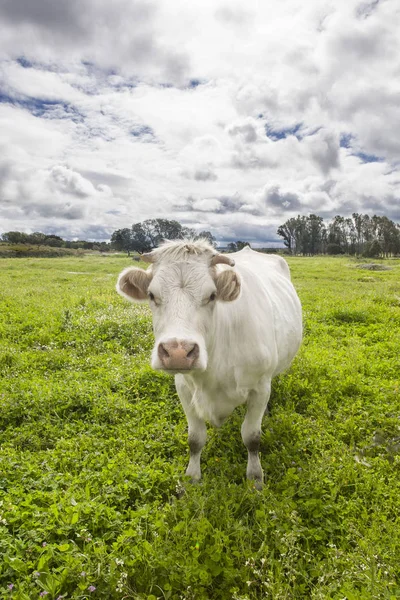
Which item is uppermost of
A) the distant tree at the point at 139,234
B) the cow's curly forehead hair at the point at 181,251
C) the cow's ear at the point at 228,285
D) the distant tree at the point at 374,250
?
the distant tree at the point at 139,234

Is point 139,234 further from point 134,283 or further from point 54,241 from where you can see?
point 134,283

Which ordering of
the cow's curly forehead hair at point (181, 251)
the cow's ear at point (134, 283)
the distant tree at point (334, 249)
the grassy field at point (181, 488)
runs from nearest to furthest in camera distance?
the grassy field at point (181, 488) < the cow's curly forehead hair at point (181, 251) < the cow's ear at point (134, 283) < the distant tree at point (334, 249)

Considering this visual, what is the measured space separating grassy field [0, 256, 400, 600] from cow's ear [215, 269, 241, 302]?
2.01 m

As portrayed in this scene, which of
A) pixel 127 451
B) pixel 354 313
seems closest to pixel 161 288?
pixel 127 451

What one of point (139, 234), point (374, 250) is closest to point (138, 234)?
point (139, 234)

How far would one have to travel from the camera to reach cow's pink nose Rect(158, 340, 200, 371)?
307 centimetres

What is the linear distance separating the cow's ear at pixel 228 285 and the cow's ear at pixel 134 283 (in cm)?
76

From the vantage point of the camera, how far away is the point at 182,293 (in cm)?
346

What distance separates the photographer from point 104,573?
3.03 metres

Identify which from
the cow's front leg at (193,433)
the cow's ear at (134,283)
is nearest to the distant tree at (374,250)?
the cow's front leg at (193,433)

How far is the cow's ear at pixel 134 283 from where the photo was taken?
3994mm

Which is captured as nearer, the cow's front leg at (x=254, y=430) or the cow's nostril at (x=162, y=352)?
the cow's nostril at (x=162, y=352)

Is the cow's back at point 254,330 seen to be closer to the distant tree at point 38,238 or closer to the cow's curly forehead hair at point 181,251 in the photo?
the cow's curly forehead hair at point 181,251

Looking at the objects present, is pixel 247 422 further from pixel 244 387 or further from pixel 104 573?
pixel 104 573
